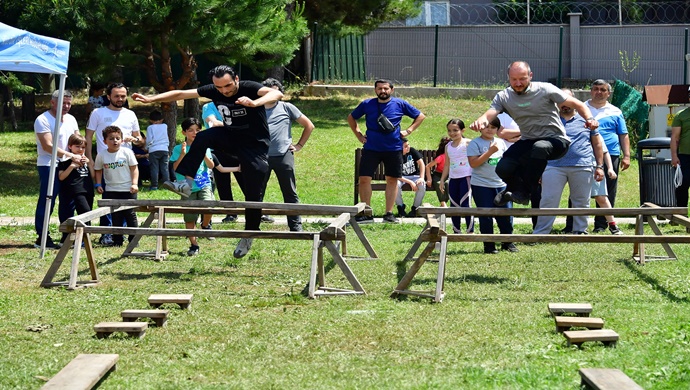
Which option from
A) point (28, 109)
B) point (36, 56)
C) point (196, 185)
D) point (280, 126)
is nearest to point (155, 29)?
point (280, 126)

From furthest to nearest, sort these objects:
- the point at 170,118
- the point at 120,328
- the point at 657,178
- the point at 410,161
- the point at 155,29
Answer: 1. the point at 170,118
2. the point at 155,29
3. the point at 410,161
4. the point at 657,178
5. the point at 120,328

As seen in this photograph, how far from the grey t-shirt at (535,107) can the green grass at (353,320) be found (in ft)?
4.69

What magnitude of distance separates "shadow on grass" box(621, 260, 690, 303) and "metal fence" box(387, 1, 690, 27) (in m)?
17.5

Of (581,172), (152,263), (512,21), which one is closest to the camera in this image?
(152,263)

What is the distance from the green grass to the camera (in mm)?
5980

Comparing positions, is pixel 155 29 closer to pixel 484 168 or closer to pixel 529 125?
pixel 484 168

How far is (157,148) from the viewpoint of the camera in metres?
17.5

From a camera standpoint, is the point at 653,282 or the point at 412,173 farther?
the point at 412,173

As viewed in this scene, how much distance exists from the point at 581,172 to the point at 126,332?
20.5ft

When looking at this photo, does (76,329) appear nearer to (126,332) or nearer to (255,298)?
(126,332)

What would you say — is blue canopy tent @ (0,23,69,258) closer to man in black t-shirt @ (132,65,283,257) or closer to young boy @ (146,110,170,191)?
man in black t-shirt @ (132,65,283,257)

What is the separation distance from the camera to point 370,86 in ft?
84.5

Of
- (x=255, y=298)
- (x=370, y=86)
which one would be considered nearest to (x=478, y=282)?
(x=255, y=298)

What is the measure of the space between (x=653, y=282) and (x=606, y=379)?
416 centimetres
